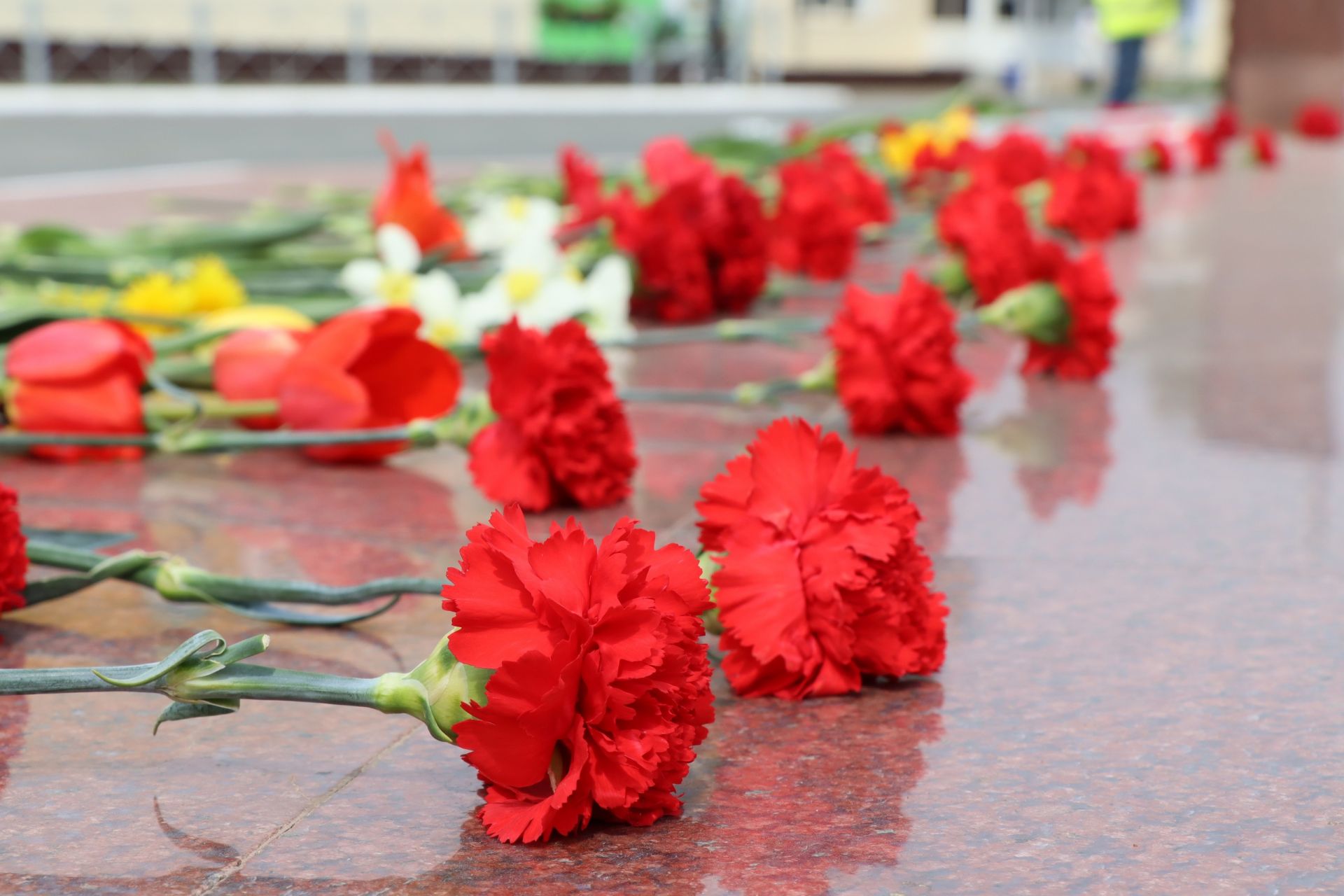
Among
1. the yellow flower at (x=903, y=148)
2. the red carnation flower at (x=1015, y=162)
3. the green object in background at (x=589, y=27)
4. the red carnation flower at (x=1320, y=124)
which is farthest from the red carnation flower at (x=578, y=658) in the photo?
the green object in background at (x=589, y=27)

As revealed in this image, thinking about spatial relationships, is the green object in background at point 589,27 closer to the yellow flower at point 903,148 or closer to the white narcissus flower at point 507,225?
the yellow flower at point 903,148

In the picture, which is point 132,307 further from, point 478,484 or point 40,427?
point 478,484

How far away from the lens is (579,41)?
18.2 m

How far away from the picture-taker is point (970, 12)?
23.9 metres

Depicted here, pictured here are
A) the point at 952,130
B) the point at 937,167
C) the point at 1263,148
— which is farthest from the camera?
the point at 1263,148

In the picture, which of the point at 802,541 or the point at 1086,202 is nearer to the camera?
the point at 802,541

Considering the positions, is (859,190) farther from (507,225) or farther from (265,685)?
(265,685)

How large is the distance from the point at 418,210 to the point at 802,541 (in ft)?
4.15

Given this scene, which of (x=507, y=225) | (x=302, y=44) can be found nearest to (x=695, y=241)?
(x=507, y=225)

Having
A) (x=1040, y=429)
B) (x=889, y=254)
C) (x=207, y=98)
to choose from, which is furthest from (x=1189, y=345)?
(x=207, y=98)

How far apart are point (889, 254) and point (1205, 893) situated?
253cm

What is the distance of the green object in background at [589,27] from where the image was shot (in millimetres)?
18172

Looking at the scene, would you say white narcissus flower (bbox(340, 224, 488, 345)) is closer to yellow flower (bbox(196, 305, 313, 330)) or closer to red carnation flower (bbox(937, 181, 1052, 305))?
yellow flower (bbox(196, 305, 313, 330))

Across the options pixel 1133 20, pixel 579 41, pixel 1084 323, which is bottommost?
pixel 1084 323
